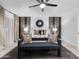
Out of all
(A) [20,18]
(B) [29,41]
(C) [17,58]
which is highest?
(A) [20,18]

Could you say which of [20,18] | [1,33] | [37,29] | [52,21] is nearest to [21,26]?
[20,18]

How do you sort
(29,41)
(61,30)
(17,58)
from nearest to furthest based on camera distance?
(17,58)
(29,41)
(61,30)

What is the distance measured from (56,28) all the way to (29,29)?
2.65 meters

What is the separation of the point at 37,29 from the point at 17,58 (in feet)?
26.6

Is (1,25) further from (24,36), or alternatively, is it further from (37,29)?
(37,29)

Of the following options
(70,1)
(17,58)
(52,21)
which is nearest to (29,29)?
(52,21)

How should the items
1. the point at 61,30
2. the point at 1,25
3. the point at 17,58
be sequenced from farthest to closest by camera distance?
the point at 61,30
the point at 1,25
the point at 17,58

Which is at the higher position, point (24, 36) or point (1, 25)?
point (1, 25)

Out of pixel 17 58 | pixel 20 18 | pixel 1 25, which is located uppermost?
pixel 20 18

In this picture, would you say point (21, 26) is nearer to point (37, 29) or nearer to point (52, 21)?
Answer: point (37, 29)

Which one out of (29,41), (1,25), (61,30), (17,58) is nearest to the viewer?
(17,58)

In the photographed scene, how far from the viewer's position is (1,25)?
7.57 m

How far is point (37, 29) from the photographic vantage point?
1346 centimetres

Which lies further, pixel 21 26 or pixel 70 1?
pixel 21 26
